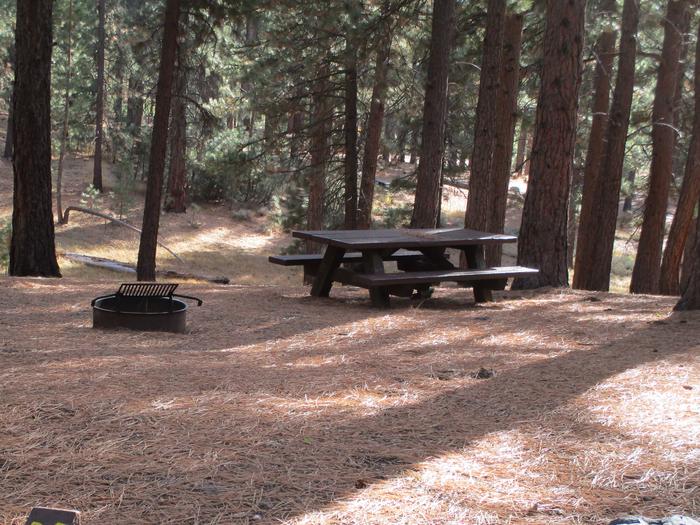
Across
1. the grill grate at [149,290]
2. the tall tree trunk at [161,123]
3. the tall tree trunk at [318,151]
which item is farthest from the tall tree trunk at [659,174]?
the grill grate at [149,290]

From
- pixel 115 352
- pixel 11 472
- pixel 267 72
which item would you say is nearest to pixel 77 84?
pixel 267 72

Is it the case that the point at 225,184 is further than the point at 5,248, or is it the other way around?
the point at 225,184

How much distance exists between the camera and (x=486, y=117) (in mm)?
12891

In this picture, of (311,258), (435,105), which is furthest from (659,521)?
(435,105)

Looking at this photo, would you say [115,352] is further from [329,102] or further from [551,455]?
[329,102]

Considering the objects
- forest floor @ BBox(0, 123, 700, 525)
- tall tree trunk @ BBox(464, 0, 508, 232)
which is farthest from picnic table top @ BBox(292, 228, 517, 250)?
tall tree trunk @ BBox(464, 0, 508, 232)

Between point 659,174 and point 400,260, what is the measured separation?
8344mm

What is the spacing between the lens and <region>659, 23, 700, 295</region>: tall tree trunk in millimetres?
15375

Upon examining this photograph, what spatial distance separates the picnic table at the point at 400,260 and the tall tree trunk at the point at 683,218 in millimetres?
8099

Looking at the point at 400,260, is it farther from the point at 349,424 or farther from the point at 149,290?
the point at 349,424

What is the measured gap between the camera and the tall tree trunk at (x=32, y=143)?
10.7 metres

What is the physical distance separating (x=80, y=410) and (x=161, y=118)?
386 inches

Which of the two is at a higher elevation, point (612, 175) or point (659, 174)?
point (659, 174)

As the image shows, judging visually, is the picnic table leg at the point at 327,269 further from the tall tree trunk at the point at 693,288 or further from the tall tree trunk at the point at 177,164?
the tall tree trunk at the point at 177,164
